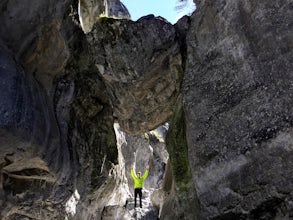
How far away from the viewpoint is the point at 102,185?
13.5 meters

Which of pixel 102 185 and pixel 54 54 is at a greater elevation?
pixel 54 54

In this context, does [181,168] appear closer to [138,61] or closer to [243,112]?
[243,112]

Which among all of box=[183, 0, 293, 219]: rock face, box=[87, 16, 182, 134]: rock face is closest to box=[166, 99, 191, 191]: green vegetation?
box=[87, 16, 182, 134]: rock face

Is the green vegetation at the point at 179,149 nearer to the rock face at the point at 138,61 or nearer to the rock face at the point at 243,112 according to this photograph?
the rock face at the point at 138,61

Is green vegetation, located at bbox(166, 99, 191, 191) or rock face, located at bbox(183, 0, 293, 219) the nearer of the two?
rock face, located at bbox(183, 0, 293, 219)

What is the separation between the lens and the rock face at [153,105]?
275 inches

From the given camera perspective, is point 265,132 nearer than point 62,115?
Yes

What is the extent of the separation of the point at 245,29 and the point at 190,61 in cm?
183

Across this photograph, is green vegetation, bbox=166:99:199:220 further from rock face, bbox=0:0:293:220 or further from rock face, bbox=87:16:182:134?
rock face, bbox=87:16:182:134

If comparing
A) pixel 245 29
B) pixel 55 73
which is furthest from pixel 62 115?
pixel 245 29

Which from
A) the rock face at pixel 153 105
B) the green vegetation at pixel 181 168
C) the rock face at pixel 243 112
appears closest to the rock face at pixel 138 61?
the rock face at pixel 153 105

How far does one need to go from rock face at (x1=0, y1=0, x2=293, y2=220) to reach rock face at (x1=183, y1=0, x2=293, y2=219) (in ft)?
0.08

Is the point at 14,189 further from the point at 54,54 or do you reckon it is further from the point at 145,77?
the point at 145,77

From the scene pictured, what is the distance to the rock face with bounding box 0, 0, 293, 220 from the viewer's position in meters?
7.00
